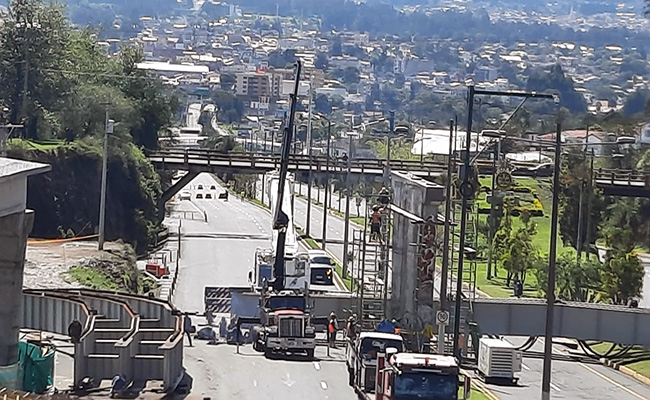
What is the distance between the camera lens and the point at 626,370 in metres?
48.2

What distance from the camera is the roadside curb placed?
150 ft

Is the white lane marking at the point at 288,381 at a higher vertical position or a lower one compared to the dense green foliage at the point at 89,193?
lower

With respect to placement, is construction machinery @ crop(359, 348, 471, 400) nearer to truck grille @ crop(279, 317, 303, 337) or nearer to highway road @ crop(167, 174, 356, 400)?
highway road @ crop(167, 174, 356, 400)

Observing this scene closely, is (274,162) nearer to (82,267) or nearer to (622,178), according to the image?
(622,178)

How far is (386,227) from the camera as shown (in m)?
48.3

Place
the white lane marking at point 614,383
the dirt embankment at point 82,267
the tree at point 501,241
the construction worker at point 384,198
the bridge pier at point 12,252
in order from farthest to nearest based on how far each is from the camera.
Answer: the tree at point 501,241, the dirt embankment at point 82,267, the construction worker at point 384,198, the white lane marking at point 614,383, the bridge pier at point 12,252

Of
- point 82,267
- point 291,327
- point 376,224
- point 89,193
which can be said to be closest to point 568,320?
point 376,224

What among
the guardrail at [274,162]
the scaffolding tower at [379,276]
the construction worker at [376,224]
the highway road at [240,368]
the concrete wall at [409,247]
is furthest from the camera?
the guardrail at [274,162]

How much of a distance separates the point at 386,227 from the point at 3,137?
16914mm

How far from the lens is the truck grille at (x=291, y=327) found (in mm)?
43500

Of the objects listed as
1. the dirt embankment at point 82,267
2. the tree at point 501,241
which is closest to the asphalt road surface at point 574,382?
the dirt embankment at point 82,267

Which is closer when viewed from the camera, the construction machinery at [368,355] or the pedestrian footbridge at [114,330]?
the pedestrian footbridge at [114,330]

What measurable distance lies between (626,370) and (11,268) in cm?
2362

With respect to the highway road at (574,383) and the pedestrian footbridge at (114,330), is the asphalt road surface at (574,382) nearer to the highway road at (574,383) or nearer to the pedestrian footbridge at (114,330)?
the highway road at (574,383)
